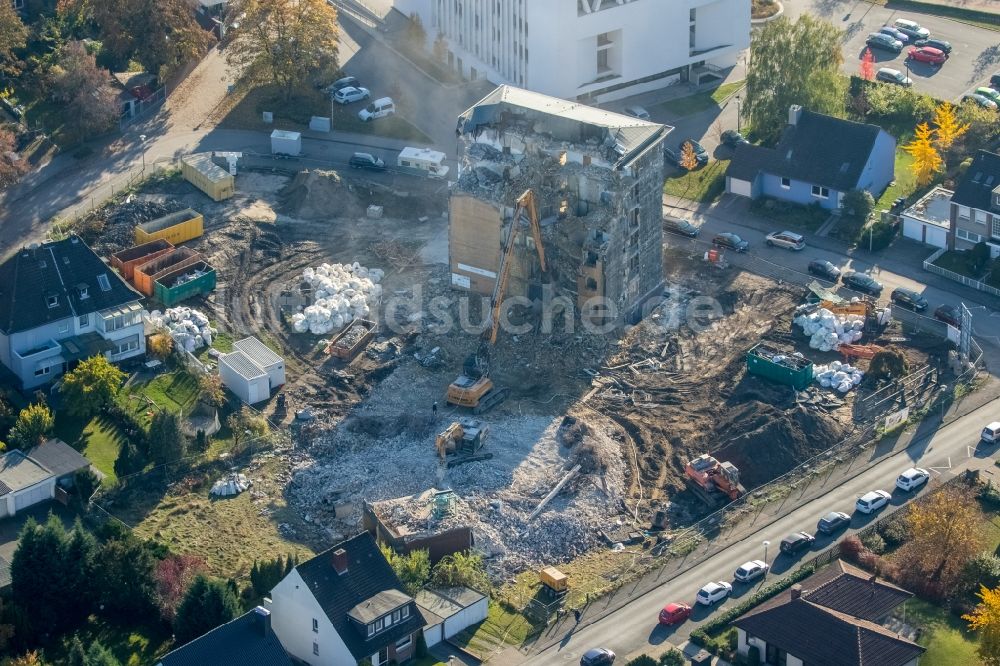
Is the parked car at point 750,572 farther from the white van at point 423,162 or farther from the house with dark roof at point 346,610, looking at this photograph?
the white van at point 423,162

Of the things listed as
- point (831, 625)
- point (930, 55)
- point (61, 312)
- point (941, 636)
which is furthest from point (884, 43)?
point (831, 625)

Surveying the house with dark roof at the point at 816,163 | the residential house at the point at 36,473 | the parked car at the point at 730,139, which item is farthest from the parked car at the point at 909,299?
the residential house at the point at 36,473

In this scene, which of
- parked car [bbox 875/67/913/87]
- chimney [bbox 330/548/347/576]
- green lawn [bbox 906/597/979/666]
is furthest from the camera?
parked car [bbox 875/67/913/87]

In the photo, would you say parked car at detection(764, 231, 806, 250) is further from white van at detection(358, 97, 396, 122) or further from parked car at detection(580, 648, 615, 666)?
parked car at detection(580, 648, 615, 666)

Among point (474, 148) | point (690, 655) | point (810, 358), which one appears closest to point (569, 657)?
point (690, 655)

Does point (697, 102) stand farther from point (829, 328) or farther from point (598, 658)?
point (598, 658)

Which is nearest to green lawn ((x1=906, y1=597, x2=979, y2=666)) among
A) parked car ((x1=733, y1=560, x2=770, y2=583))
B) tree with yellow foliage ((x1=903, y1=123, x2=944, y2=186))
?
parked car ((x1=733, y1=560, x2=770, y2=583))

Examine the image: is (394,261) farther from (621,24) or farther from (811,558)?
(811,558)
